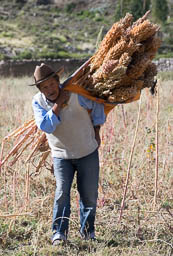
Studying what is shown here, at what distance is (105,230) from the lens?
3.51 m

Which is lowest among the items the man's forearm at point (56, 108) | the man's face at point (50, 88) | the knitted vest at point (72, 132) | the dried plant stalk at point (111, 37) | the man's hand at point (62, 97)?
the knitted vest at point (72, 132)

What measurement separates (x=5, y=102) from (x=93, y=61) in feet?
Result: 18.3

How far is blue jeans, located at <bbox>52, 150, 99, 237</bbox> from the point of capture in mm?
3090

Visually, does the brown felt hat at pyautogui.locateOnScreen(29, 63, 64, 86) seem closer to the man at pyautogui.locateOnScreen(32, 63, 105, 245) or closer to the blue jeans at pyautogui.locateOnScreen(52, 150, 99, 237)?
the man at pyautogui.locateOnScreen(32, 63, 105, 245)

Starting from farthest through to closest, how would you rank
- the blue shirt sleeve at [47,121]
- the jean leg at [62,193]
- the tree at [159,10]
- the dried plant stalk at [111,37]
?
1. the tree at [159,10]
2. the jean leg at [62,193]
3. the dried plant stalk at [111,37]
4. the blue shirt sleeve at [47,121]

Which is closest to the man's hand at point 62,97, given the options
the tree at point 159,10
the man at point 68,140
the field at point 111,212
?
the man at point 68,140

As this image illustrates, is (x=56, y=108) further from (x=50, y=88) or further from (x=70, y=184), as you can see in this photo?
(x=70, y=184)

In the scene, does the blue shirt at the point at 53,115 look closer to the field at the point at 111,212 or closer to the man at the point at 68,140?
the man at the point at 68,140

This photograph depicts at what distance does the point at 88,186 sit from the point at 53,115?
618 millimetres

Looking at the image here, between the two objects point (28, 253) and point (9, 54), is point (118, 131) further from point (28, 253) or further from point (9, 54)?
point (9, 54)

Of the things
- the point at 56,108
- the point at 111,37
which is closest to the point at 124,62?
the point at 111,37

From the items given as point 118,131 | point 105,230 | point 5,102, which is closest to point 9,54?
point 5,102

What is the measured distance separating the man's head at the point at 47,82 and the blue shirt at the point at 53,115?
0.40 feet

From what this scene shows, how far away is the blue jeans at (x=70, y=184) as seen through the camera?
3.09 metres
